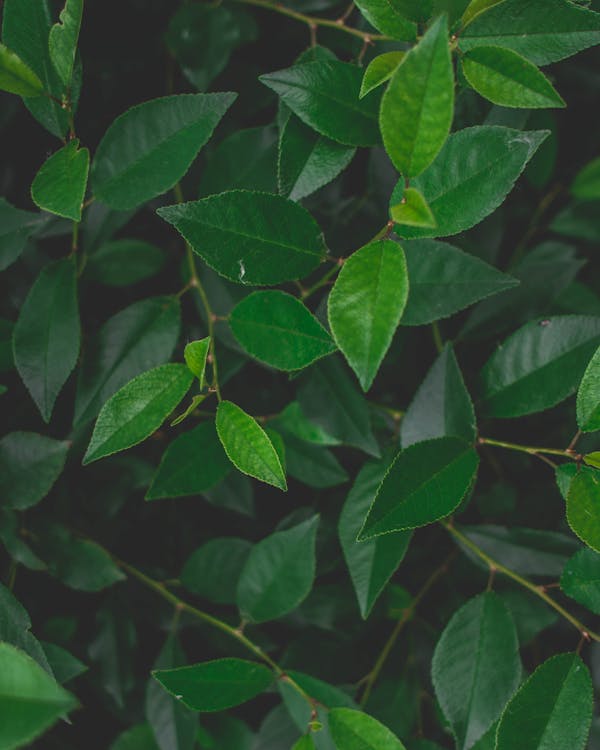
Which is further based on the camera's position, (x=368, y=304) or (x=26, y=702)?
(x=368, y=304)

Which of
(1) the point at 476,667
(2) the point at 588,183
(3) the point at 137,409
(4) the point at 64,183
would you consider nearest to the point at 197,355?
(3) the point at 137,409

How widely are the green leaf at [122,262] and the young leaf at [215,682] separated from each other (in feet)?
1.38

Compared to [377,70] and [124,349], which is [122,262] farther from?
[377,70]

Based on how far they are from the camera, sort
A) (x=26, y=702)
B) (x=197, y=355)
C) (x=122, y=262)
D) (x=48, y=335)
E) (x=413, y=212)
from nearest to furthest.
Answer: (x=26, y=702)
(x=413, y=212)
(x=197, y=355)
(x=48, y=335)
(x=122, y=262)

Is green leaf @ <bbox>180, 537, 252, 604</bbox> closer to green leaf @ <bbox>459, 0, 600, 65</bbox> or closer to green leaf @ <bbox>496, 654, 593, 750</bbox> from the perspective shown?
green leaf @ <bbox>496, 654, 593, 750</bbox>

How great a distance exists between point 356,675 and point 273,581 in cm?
24

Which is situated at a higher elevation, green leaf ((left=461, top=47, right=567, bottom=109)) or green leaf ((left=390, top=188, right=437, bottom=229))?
green leaf ((left=461, top=47, right=567, bottom=109))

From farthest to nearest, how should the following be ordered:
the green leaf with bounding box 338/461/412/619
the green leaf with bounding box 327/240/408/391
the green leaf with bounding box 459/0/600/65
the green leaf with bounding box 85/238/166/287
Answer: the green leaf with bounding box 85/238/166/287 → the green leaf with bounding box 338/461/412/619 → the green leaf with bounding box 459/0/600/65 → the green leaf with bounding box 327/240/408/391

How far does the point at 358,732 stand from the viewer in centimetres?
69

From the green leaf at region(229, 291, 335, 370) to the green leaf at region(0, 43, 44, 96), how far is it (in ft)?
0.84

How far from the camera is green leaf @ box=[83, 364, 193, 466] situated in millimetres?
640

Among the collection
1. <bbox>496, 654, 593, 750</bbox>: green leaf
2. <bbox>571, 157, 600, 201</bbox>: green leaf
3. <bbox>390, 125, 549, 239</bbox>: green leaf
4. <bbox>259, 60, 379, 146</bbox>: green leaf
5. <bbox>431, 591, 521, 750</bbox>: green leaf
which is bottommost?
<bbox>431, 591, 521, 750</bbox>: green leaf

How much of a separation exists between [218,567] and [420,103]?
23.1 inches

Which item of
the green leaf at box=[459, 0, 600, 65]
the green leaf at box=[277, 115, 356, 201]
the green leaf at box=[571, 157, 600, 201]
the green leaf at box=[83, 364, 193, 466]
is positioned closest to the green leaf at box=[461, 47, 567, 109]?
the green leaf at box=[459, 0, 600, 65]
